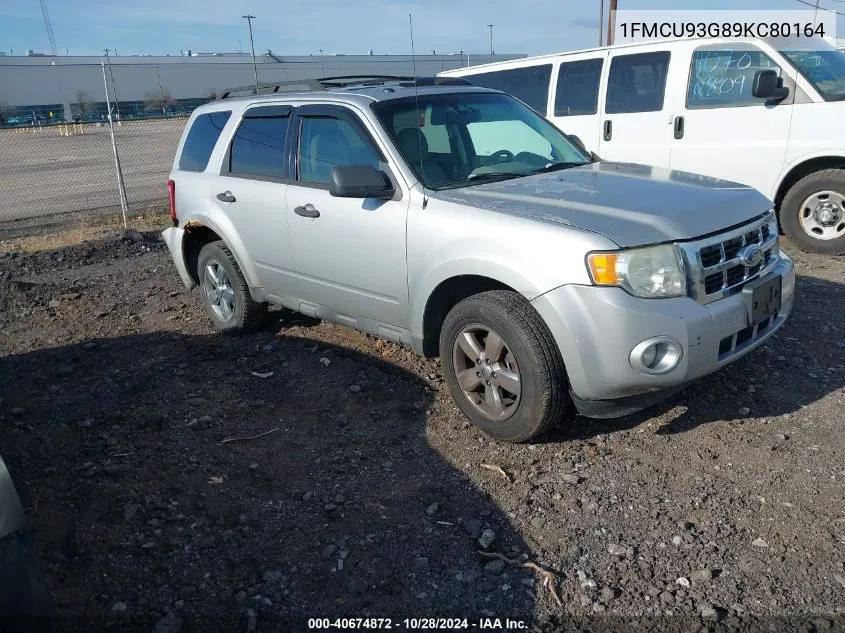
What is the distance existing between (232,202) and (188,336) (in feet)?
4.29

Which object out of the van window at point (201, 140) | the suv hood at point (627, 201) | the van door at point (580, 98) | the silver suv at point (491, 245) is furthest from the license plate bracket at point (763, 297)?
the van door at point (580, 98)

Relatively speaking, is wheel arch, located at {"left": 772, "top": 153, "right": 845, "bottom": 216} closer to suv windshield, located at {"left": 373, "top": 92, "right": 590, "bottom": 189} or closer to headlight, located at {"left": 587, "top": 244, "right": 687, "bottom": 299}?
suv windshield, located at {"left": 373, "top": 92, "right": 590, "bottom": 189}

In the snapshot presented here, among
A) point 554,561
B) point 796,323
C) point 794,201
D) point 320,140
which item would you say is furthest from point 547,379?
point 794,201

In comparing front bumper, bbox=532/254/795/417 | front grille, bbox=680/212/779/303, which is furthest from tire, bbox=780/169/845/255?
front bumper, bbox=532/254/795/417

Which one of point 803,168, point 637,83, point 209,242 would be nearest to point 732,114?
point 803,168

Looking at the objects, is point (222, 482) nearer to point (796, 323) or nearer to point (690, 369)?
point (690, 369)

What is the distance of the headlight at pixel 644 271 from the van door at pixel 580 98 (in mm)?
5182

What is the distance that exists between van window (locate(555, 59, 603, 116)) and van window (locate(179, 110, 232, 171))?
441 centimetres

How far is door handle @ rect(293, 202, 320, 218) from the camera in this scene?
14.8 ft

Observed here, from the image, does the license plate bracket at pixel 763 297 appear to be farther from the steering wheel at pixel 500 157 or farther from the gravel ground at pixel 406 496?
the steering wheel at pixel 500 157

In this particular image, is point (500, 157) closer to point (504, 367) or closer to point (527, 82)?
point (504, 367)

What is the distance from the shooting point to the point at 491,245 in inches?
140

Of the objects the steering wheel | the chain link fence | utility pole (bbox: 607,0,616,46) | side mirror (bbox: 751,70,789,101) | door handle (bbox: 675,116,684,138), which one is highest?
utility pole (bbox: 607,0,616,46)

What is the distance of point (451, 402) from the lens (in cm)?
435
